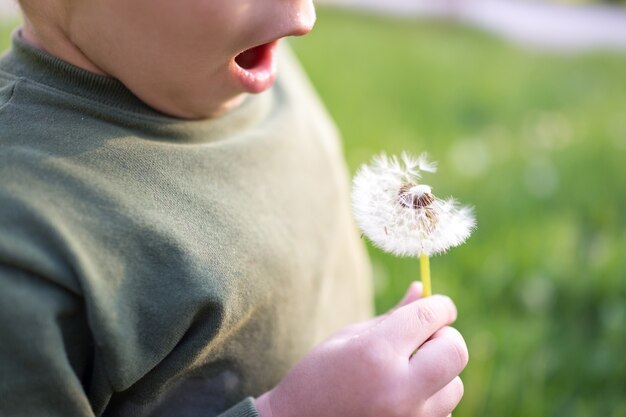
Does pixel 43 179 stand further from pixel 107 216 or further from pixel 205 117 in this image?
pixel 205 117

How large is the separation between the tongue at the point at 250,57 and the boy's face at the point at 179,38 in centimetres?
4

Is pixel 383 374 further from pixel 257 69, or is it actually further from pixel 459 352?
pixel 257 69

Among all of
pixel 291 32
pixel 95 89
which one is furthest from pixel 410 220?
pixel 95 89

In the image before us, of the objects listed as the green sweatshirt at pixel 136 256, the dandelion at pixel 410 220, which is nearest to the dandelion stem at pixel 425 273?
the dandelion at pixel 410 220

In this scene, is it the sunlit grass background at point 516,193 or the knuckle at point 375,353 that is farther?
the sunlit grass background at point 516,193

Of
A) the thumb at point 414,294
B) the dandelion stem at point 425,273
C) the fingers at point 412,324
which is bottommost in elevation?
the thumb at point 414,294

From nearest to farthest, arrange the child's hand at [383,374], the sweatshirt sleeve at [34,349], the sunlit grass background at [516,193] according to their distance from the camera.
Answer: the sweatshirt sleeve at [34,349], the child's hand at [383,374], the sunlit grass background at [516,193]

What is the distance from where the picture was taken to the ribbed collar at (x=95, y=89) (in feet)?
2.78

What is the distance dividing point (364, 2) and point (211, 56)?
16.9 feet

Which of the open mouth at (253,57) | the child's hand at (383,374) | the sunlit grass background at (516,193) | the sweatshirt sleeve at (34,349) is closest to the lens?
the sweatshirt sleeve at (34,349)

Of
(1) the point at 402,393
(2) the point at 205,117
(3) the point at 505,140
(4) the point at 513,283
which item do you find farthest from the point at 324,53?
(1) the point at 402,393

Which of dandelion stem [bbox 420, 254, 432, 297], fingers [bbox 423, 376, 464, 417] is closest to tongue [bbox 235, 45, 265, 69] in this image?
dandelion stem [bbox 420, 254, 432, 297]

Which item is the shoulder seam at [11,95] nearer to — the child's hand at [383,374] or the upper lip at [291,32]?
the upper lip at [291,32]

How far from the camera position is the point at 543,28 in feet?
17.4
